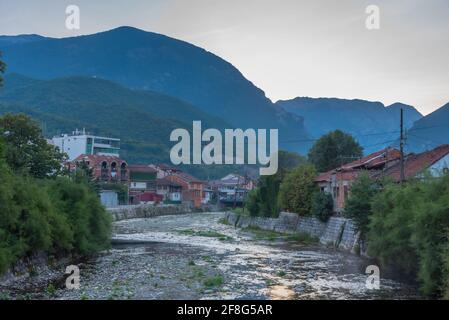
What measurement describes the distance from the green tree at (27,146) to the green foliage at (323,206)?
81.9 feet

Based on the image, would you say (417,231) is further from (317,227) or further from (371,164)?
(371,164)

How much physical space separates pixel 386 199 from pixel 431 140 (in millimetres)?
111156

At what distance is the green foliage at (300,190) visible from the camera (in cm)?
6019

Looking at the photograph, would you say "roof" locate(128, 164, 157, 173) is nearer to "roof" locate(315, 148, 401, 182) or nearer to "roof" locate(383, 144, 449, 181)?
"roof" locate(315, 148, 401, 182)

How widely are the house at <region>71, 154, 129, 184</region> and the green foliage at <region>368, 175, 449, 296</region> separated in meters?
89.2

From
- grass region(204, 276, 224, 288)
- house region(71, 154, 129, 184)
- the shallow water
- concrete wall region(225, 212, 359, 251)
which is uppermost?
house region(71, 154, 129, 184)

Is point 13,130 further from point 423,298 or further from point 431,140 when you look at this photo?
point 431,140

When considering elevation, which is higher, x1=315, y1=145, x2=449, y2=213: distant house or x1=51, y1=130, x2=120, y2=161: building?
x1=51, y1=130, x2=120, y2=161: building

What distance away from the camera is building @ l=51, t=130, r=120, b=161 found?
5162 inches

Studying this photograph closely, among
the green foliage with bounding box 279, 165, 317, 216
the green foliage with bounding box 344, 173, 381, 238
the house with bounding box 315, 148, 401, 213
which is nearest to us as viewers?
the green foliage with bounding box 344, 173, 381, 238

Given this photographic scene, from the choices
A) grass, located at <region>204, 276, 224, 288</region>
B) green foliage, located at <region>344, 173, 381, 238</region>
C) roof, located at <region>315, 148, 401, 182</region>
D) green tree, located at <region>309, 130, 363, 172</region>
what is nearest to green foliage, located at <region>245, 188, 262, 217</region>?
green tree, located at <region>309, 130, 363, 172</region>

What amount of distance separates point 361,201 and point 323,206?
533 inches

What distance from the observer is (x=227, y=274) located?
101 feet

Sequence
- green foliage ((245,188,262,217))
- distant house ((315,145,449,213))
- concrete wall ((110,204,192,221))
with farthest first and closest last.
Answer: concrete wall ((110,204,192,221))
green foliage ((245,188,262,217))
distant house ((315,145,449,213))
